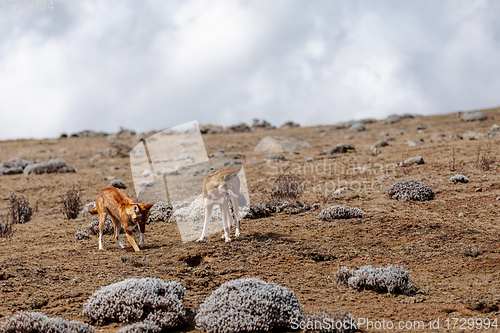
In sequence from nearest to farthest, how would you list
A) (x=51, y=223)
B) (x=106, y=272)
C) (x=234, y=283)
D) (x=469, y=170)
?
(x=234, y=283), (x=106, y=272), (x=51, y=223), (x=469, y=170)

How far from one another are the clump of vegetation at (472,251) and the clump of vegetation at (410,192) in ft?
13.5

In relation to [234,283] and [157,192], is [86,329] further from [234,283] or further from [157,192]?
[157,192]

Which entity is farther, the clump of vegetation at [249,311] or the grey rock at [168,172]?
the grey rock at [168,172]

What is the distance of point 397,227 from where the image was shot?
10727 millimetres

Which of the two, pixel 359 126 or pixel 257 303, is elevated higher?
pixel 359 126

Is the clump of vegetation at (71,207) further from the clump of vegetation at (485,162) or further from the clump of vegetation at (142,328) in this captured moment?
the clump of vegetation at (485,162)

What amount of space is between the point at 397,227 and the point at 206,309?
6.29m

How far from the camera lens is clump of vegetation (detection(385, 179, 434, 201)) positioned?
13.1 metres

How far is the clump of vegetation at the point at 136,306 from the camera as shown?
621cm

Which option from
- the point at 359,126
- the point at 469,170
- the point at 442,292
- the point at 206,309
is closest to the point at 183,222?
the point at 206,309

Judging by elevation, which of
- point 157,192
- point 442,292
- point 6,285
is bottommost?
point 442,292

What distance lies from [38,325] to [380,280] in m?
5.49

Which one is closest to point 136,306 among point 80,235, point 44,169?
point 80,235

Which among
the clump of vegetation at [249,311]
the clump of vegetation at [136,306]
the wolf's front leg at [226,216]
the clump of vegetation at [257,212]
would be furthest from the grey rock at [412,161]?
the clump of vegetation at [136,306]
